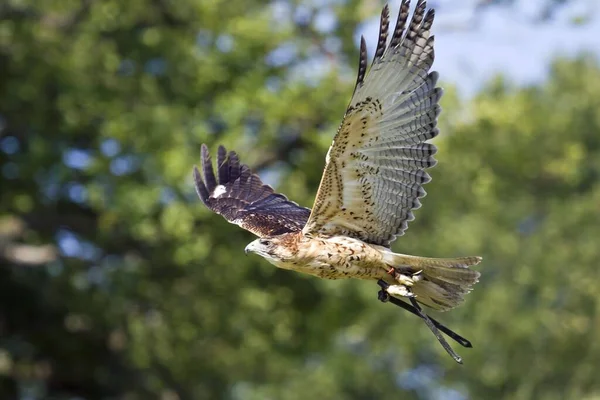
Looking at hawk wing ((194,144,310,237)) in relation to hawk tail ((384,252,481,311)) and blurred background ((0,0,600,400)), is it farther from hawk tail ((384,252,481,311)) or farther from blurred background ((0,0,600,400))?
blurred background ((0,0,600,400))

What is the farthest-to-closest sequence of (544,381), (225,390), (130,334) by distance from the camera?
1. (544,381)
2. (225,390)
3. (130,334)

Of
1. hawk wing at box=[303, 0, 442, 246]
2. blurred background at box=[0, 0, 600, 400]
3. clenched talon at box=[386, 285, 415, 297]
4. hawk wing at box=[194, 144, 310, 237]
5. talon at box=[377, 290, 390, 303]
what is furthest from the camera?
blurred background at box=[0, 0, 600, 400]

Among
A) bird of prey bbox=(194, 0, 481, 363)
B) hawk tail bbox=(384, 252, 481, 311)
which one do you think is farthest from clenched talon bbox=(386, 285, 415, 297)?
hawk tail bbox=(384, 252, 481, 311)

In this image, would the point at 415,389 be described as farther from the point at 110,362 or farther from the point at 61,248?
the point at 61,248

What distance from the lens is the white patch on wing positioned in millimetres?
8202

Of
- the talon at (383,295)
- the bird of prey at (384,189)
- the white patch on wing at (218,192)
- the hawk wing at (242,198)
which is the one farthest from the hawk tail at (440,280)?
the white patch on wing at (218,192)

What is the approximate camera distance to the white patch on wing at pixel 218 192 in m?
8.20

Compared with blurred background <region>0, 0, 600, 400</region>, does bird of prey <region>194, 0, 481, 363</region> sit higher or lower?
lower

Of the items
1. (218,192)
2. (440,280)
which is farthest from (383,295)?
(218,192)

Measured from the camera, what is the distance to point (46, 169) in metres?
15.7

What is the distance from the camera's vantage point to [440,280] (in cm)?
700

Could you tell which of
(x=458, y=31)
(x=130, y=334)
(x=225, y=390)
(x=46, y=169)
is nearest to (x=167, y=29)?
(x=46, y=169)

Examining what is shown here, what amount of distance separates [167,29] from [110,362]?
6487 millimetres

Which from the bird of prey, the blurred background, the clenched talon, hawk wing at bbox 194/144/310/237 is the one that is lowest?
the clenched talon
